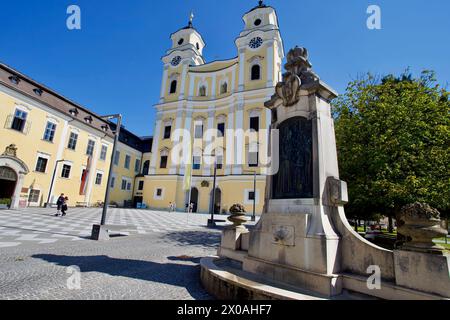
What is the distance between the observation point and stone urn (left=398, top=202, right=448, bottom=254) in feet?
9.29

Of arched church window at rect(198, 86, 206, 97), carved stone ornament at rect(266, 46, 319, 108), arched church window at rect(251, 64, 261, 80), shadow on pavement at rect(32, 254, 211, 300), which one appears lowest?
shadow on pavement at rect(32, 254, 211, 300)

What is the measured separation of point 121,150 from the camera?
35875 millimetres

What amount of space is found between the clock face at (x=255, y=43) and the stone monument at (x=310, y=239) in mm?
31645

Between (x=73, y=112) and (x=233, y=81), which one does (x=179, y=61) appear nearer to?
(x=233, y=81)

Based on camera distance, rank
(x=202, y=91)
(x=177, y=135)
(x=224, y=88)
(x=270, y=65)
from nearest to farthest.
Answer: (x=270, y=65), (x=177, y=135), (x=224, y=88), (x=202, y=91)

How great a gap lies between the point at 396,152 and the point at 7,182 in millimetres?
28768

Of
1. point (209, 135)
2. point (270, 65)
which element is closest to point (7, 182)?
point (209, 135)

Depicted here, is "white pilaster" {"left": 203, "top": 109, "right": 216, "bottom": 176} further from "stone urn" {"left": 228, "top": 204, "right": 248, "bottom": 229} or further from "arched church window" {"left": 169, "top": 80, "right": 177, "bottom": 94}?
"stone urn" {"left": 228, "top": 204, "right": 248, "bottom": 229}

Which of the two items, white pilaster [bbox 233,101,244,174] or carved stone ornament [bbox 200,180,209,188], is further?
carved stone ornament [bbox 200,180,209,188]

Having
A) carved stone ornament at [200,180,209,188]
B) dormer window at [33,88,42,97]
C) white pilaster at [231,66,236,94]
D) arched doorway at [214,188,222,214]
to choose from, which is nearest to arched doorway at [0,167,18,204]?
dormer window at [33,88,42,97]

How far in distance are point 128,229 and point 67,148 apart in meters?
20.5

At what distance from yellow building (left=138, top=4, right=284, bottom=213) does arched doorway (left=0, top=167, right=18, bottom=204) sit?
15.6 meters

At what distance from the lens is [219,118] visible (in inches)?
1352
